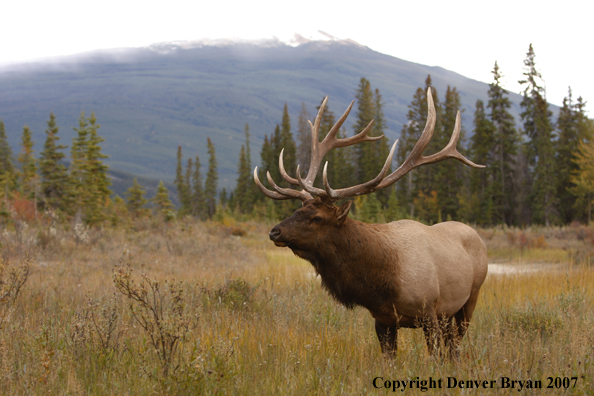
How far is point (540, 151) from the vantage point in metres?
40.8

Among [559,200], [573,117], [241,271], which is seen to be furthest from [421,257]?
[573,117]

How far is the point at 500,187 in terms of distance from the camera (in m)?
43.8

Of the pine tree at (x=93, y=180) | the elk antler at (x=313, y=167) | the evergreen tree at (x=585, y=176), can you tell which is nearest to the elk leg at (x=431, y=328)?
the elk antler at (x=313, y=167)

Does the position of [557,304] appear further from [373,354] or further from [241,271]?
[241,271]

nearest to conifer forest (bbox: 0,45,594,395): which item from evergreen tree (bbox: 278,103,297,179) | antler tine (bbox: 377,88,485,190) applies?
antler tine (bbox: 377,88,485,190)

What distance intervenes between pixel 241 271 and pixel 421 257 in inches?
243

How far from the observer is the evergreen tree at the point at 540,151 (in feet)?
130

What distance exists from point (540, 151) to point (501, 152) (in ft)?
11.7

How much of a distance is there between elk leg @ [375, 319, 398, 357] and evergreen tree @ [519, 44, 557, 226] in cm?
3730

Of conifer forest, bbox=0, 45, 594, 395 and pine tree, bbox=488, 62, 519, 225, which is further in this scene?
pine tree, bbox=488, 62, 519, 225

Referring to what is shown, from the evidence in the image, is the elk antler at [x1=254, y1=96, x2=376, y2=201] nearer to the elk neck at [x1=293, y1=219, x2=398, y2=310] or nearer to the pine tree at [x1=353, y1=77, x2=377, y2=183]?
the elk neck at [x1=293, y1=219, x2=398, y2=310]

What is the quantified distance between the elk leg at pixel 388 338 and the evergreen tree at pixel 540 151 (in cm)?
3730

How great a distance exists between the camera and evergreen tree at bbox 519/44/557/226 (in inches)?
1556

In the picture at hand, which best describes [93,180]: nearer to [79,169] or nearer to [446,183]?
[79,169]
